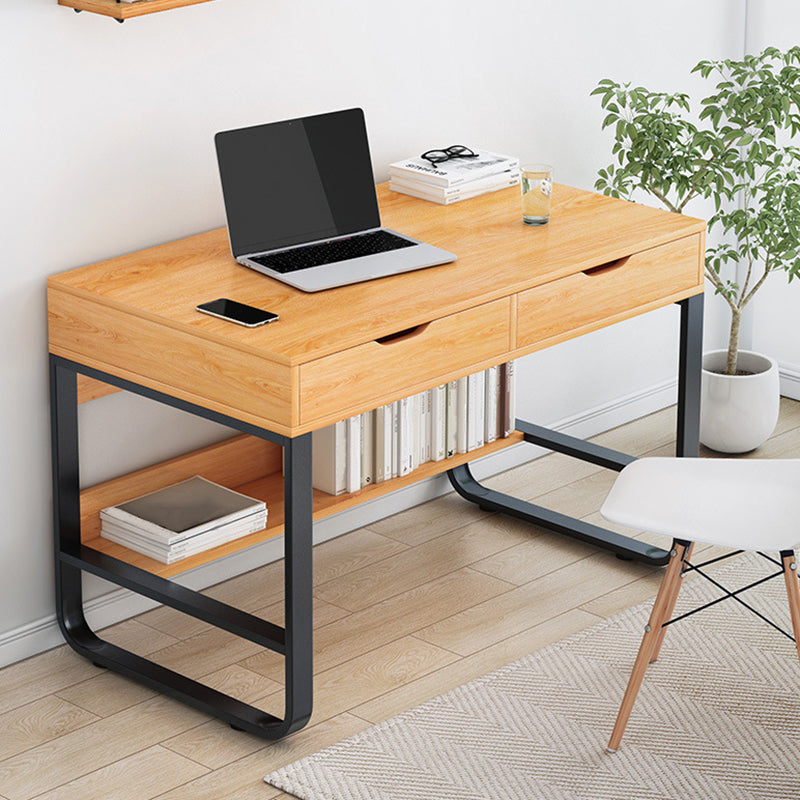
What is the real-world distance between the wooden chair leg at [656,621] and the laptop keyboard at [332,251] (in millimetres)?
834

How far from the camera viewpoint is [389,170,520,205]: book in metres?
3.18

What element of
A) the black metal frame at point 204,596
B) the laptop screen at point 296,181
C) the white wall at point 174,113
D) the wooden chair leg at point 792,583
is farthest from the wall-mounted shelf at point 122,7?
the wooden chair leg at point 792,583

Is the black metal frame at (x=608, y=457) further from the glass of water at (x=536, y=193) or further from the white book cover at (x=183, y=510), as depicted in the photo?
the white book cover at (x=183, y=510)

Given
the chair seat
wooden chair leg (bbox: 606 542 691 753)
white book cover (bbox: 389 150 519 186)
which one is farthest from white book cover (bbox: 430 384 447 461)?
wooden chair leg (bbox: 606 542 691 753)

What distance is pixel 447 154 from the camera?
131 inches

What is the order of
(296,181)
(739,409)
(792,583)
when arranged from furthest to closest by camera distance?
1. (739,409)
2. (296,181)
3. (792,583)

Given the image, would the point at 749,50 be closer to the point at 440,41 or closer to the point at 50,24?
the point at 440,41

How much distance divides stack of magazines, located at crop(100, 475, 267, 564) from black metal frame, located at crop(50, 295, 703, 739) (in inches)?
2.1

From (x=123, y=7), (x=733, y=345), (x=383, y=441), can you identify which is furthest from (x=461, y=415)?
(x=123, y=7)

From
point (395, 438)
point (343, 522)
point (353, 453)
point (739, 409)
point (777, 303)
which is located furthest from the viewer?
point (777, 303)

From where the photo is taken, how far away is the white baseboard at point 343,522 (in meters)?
2.98

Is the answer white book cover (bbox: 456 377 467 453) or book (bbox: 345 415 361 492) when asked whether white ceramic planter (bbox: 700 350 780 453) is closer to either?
white book cover (bbox: 456 377 467 453)

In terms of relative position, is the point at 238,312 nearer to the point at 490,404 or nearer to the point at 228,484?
the point at 228,484

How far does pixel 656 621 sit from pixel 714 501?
226 millimetres
